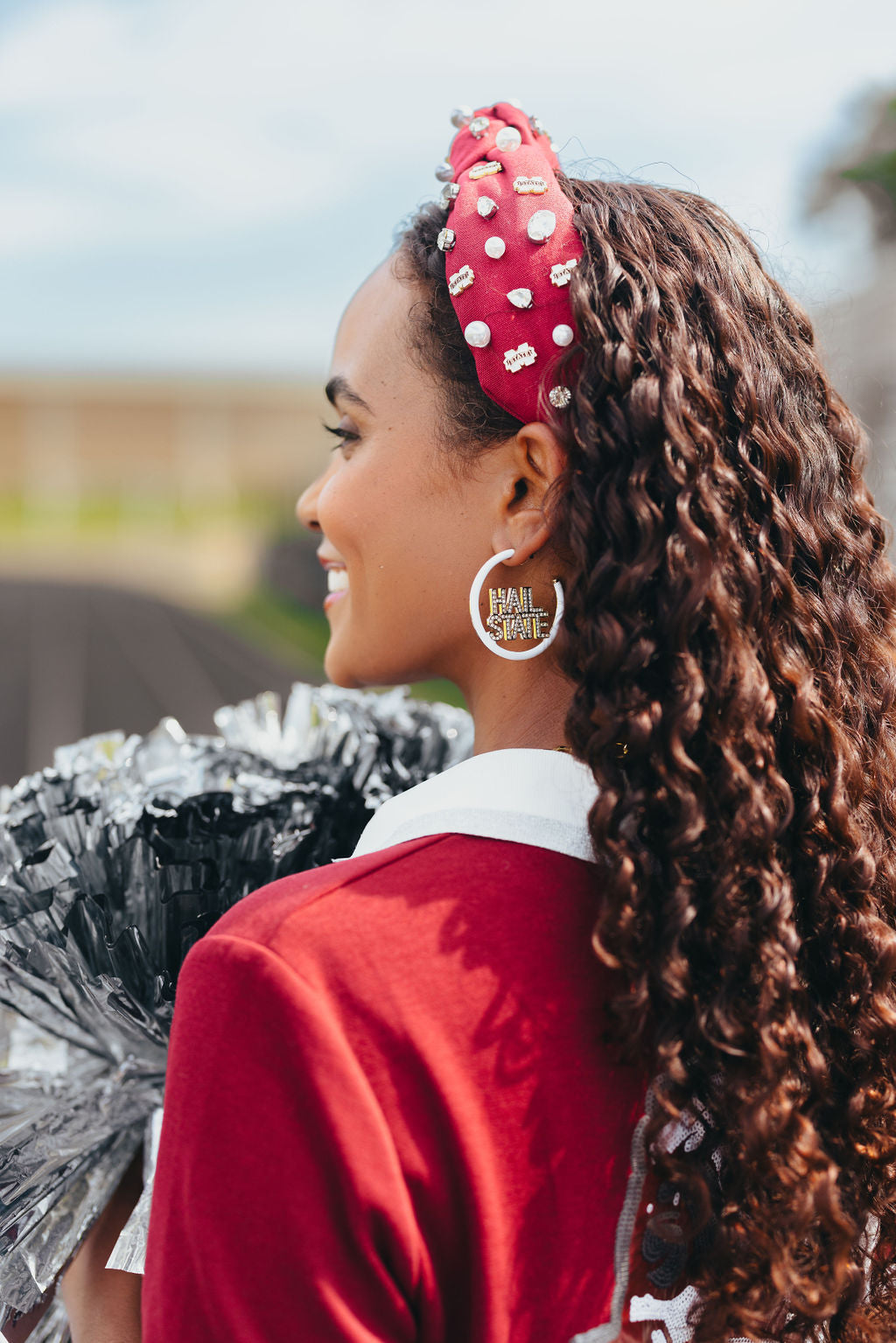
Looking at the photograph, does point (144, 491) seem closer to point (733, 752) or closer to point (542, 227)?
point (542, 227)

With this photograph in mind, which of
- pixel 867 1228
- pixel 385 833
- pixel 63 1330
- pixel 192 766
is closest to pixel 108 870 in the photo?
pixel 192 766

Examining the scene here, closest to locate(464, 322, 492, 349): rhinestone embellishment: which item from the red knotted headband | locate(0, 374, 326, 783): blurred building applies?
the red knotted headband

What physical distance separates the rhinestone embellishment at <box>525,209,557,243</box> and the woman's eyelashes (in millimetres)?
343

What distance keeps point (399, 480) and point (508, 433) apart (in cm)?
15

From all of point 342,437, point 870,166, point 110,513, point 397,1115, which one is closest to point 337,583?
point 342,437

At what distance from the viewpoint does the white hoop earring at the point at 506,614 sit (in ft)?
4.13

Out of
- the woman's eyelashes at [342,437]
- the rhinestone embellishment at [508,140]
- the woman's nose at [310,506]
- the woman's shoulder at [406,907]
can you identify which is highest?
the rhinestone embellishment at [508,140]

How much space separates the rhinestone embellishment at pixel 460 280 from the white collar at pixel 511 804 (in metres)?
0.57

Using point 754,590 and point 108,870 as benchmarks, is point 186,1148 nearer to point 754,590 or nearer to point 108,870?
point 108,870

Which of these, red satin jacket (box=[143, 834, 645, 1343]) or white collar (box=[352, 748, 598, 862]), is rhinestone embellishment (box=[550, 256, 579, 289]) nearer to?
white collar (box=[352, 748, 598, 862])

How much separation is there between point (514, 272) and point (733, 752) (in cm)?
61

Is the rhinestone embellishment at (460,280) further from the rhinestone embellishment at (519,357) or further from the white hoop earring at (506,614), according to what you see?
the white hoop earring at (506,614)

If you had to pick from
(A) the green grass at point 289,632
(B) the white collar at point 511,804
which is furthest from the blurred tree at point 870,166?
(B) the white collar at point 511,804

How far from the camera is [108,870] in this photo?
4.59ft
